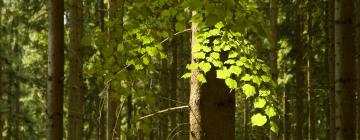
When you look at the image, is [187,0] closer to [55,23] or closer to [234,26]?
[234,26]

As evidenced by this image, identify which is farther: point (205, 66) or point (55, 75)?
point (55, 75)

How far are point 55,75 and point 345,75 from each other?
3402 millimetres

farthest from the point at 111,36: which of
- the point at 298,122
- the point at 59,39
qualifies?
the point at 298,122

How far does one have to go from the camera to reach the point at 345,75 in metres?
6.09

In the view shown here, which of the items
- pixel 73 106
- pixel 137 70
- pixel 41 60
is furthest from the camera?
pixel 41 60

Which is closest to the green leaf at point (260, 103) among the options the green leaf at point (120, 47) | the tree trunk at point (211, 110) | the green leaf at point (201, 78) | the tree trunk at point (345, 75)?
the tree trunk at point (211, 110)

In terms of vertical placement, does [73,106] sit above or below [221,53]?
below

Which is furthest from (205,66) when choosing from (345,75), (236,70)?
(345,75)

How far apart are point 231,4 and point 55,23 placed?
2.82 m

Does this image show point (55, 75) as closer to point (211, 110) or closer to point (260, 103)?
point (211, 110)

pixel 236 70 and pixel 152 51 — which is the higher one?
pixel 152 51

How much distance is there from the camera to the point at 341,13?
20.4 ft

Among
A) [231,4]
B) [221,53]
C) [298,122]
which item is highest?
[231,4]

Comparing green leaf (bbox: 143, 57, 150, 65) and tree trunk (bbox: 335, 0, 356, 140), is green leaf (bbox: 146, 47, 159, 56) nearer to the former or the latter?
green leaf (bbox: 143, 57, 150, 65)
